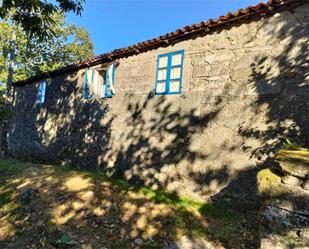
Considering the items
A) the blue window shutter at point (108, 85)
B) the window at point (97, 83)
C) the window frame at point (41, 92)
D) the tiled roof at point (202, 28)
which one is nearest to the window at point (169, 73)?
the tiled roof at point (202, 28)

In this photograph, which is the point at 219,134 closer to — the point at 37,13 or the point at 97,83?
the point at 37,13

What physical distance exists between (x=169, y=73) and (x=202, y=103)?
1441 millimetres

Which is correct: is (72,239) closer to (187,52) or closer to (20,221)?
(20,221)

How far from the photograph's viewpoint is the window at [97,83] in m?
9.92

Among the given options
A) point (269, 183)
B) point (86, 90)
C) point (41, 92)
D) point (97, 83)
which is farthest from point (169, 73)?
point (41, 92)

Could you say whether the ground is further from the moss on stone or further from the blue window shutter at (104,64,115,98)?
the blue window shutter at (104,64,115,98)

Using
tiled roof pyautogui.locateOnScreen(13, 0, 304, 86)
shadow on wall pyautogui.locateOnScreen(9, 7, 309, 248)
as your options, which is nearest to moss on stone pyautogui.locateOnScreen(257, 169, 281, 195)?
shadow on wall pyautogui.locateOnScreen(9, 7, 309, 248)

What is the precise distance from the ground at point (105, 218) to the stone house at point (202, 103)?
70cm

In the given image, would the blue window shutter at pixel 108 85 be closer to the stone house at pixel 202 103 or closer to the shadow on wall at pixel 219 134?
the stone house at pixel 202 103

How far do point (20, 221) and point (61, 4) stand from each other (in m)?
4.48

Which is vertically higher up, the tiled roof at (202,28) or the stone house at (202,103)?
the tiled roof at (202,28)

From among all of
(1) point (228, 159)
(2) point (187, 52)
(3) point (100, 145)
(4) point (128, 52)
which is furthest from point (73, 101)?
(1) point (228, 159)

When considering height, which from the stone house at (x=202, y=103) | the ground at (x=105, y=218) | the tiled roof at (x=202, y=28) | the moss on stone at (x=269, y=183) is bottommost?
the ground at (x=105, y=218)

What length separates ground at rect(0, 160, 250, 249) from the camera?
17.3 feet
